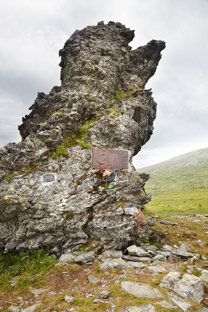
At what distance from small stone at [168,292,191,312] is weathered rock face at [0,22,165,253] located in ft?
17.2

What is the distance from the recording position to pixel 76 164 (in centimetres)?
1395

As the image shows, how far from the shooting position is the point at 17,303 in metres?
7.29

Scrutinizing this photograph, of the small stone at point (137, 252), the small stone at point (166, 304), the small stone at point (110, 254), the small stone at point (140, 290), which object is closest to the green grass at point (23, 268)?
the small stone at point (110, 254)

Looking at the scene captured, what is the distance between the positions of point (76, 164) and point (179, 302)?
10.2m

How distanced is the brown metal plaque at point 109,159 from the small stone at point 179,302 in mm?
9233

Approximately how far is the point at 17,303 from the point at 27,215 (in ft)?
18.0

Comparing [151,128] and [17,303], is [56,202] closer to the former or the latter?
[17,303]

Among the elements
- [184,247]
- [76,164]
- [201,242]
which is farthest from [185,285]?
[76,164]

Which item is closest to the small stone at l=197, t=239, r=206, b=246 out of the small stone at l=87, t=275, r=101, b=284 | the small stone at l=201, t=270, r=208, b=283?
the small stone at l=201, t=270, r=208, b=283

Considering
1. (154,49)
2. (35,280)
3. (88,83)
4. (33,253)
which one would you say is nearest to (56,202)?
(33,253)

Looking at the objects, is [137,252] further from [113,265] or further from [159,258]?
[113,265]

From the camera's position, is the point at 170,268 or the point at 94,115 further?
the point at 94,115

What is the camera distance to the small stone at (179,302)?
607 centimetres

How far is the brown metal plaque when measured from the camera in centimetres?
1438
